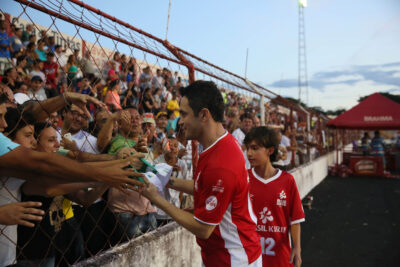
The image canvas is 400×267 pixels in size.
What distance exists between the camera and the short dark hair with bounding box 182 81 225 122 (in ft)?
6.04

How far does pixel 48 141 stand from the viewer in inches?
87.7

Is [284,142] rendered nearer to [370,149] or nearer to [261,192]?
[261,192]

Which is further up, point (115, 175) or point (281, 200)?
point (115, 175)

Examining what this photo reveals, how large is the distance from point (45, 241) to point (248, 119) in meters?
4.04

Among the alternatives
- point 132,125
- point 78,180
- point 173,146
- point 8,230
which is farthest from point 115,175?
point 173,146

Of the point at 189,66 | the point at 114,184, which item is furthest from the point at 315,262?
the point at 114,184

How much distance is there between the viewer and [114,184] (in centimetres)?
148

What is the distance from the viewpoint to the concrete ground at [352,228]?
4.72 metres

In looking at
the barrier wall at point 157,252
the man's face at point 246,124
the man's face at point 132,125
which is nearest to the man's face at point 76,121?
the man's face at point 132,125

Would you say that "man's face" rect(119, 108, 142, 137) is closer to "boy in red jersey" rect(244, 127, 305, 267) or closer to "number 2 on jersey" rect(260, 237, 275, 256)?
"boy in red jersey" rect(244, 127, 305, 267)

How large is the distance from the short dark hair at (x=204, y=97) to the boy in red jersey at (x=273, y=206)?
99cm

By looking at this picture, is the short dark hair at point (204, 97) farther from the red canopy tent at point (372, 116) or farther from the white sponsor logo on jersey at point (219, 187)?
the red canopy tent at point (372, 116)

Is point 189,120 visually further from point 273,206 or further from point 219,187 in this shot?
point 273,206

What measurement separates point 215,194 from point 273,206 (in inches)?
42.1
